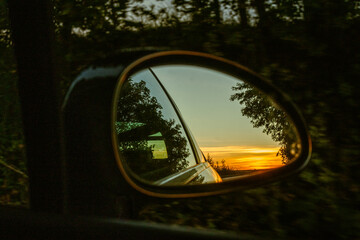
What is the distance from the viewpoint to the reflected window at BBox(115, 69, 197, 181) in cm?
154

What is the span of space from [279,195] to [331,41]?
5.42 ft

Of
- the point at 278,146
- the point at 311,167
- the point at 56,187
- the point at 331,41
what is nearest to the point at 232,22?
the point at 331,41

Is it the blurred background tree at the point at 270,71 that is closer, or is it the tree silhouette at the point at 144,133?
the tree silhouette at the point at 144,133

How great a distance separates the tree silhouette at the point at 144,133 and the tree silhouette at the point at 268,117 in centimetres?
43

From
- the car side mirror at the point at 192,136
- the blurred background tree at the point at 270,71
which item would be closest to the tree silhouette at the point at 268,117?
the car side mirror at the point at 192,136

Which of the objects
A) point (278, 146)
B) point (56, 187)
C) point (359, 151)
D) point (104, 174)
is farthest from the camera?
point (359, 151)

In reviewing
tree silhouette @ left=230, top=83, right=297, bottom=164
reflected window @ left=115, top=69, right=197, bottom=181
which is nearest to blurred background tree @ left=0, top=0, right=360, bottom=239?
reflected window @ left=115, top=69, right=197, bottom=181

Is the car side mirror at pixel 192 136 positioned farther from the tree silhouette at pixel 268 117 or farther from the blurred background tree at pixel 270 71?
the blurred background tree at pixel 270 71

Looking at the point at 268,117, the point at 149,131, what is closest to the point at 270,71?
the point at 268,117

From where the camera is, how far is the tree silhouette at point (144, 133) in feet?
5.02

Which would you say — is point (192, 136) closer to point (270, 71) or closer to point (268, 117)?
point (268, 117)

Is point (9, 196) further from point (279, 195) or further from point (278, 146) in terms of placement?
point (278, 146)

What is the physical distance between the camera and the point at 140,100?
5.89 feet

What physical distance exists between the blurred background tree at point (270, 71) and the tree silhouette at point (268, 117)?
1.45 meters
